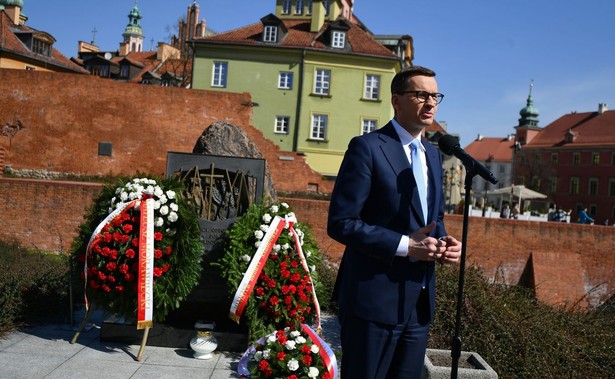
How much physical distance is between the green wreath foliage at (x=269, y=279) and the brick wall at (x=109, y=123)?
17326 mm

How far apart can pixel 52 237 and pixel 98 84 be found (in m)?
10.3

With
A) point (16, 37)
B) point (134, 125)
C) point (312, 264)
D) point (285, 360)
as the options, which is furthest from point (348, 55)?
point (285, 360)

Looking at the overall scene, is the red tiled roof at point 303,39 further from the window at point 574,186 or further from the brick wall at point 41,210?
the window at point 574,186

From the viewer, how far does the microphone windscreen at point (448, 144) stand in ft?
10.9

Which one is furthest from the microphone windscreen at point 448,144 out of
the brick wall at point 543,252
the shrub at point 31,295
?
the brick wall at point 543,252

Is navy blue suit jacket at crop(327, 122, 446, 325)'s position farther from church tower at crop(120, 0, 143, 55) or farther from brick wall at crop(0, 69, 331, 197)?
church tower at crop(120, 0, 143, 55)

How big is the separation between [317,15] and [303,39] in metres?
1.88

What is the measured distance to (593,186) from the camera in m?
63.7

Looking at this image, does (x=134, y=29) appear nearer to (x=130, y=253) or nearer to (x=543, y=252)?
(x=543, y=252)

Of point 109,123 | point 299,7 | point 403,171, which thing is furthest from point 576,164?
point 403,171

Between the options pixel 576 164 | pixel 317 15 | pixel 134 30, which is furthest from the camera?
pixel 134 30

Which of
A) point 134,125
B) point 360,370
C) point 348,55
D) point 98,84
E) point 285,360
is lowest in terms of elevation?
point 285,360

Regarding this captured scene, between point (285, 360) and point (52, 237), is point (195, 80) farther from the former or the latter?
point (285, 360)

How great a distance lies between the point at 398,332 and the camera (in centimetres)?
296
